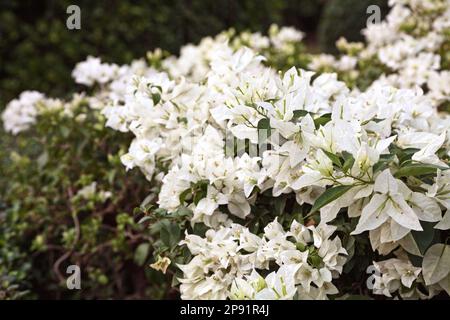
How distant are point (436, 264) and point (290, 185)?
15.6 inches

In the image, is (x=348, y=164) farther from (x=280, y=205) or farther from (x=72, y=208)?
(x=72, y=208)

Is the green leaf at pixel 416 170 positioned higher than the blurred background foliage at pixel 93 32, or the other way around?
the blurred background foliage at pixel 93 32

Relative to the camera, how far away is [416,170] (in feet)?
4.43

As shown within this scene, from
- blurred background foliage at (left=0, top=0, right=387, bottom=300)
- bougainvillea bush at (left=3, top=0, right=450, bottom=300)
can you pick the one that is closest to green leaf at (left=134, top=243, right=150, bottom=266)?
blurred background foliage at (left=0, top=0, right=387, bottom=300)

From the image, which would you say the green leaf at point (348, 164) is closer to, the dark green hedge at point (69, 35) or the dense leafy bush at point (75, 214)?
the dense leafy bush at point (75, 214)

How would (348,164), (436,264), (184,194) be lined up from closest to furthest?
(348,164)
(436,264)
(184,194)

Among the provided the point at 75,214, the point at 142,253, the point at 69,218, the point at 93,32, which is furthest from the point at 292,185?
the point at 93,32

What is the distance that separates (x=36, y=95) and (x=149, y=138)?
1193 millimetres

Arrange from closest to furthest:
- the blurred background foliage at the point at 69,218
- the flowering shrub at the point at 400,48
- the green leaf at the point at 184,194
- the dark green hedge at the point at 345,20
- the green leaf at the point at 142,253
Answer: the green leaf at the point at 184,194 < the green leaf at the point at 142,253 < the blurred background foliage at the point at 69,218 < the flowering shrub at the point at 400,48 < the dark green hedge at the point at 345,20

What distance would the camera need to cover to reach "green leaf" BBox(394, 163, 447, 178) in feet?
4.39

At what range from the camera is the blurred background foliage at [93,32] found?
5348mm

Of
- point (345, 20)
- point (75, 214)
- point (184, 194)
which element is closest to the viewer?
point (184, 194)

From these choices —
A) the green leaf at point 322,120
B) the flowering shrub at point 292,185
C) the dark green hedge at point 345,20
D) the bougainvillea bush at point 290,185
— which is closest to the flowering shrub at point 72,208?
the bougainvillea bush at point 290,185
